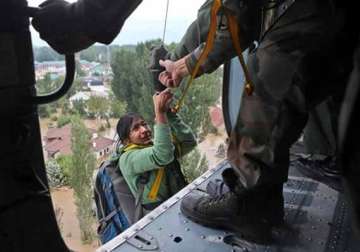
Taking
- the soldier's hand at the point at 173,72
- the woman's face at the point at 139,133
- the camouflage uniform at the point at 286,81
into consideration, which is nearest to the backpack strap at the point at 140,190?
the woman's face at the point at 139,133

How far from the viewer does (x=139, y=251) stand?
1199mm

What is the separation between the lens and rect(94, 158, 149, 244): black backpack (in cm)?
210

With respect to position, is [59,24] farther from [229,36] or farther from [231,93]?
[231,93]

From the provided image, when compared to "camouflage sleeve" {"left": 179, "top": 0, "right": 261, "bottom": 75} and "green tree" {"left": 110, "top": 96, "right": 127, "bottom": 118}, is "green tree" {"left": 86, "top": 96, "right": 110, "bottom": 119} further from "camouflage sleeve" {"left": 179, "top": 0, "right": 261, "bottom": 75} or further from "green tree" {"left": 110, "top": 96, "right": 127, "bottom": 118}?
"camouflage sleeve" {"left": 179, "top": 0, "right": 261, "bottom": 75}

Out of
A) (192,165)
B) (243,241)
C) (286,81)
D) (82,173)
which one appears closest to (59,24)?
(286,81)

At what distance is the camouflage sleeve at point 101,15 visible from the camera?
659 mm

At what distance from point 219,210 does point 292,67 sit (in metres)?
0.52

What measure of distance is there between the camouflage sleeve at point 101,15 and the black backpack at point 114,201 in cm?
144

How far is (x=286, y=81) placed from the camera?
1.10 m

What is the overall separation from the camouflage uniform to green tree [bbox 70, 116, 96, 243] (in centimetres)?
205

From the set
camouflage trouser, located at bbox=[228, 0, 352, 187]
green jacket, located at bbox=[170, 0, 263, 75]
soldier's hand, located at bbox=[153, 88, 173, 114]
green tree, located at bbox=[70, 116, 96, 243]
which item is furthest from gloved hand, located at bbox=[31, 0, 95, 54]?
green tree, located at bbox=[70, 116, 96, 243]

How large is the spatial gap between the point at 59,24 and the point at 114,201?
1.63m

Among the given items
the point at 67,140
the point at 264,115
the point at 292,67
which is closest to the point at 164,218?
the point at 264,115

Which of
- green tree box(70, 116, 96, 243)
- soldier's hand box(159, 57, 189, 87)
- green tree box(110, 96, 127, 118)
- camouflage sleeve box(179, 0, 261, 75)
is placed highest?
camouflage sleeve box(179, 0, 261, 75)
